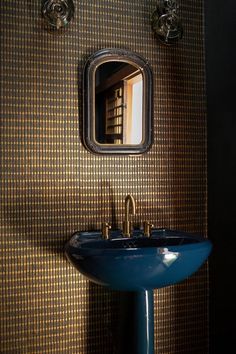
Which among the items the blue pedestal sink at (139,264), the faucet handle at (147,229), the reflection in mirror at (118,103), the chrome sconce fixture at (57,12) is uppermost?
the chrome sconce fixture at (57,12)

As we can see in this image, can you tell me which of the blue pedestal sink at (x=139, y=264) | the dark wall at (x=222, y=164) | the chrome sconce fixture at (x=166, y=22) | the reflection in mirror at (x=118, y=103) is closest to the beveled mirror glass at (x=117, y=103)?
the reflection in mirror at (x=118, y=103)

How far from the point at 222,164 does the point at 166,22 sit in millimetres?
782

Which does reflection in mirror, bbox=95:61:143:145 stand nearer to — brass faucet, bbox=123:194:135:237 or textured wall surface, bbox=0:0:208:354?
textured wall surface, bbox=0:0:208:354

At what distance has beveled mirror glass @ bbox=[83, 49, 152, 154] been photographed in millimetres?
2027

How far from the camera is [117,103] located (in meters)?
2.05

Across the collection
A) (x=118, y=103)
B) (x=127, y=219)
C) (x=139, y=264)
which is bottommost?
(x=139, y=264)

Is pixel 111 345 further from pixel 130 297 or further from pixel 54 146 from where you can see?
pixel 54 146

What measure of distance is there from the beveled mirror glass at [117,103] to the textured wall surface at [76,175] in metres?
0.06

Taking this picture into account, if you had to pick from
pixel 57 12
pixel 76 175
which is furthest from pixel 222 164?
pixel 57 12

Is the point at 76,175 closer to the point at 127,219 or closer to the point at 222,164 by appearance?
the point at 127,219

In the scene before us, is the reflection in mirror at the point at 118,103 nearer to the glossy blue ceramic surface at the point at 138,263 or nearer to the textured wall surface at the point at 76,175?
the textured wall surface at the point at 76,175

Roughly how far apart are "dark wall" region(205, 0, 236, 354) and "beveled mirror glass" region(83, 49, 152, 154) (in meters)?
0.35

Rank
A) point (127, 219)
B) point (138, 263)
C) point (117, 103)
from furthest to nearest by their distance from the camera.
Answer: point (117, 103), point (127, 219), point (138, 263)

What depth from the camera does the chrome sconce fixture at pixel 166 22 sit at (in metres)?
2.12
